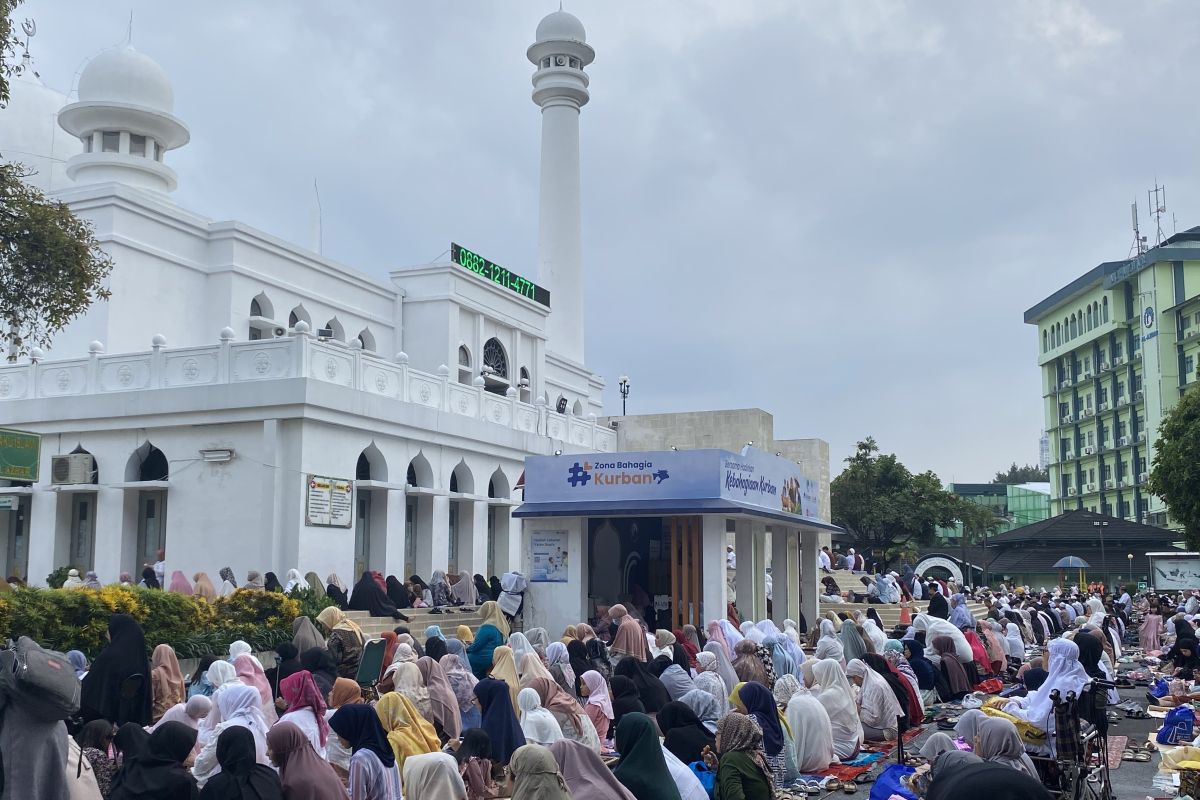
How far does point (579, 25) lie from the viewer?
40.8 metres

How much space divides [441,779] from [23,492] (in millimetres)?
17746

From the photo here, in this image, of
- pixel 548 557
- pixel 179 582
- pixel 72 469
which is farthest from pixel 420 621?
pixel 72 469

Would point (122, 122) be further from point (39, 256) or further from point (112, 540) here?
point (39, 256)

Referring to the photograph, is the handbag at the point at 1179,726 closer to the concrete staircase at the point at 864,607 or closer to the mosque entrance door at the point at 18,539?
the concrete staircase at the point at 864,607

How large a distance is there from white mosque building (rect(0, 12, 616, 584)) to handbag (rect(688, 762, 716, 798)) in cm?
1271

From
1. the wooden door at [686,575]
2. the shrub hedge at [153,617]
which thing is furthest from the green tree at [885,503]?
the shrub hedge at [153,617]

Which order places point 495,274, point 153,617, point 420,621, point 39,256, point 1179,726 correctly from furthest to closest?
point 495,274 → point 420,621 → point 39,256 → point 153,617 → point 1179,726

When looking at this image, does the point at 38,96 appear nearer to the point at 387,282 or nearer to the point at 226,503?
the point at 387,282

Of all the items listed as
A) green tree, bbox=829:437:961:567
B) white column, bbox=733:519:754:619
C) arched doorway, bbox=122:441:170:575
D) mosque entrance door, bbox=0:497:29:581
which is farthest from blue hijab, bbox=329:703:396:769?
green tree, bbox=829:437:961:567

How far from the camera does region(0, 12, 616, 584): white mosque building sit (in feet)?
66.9

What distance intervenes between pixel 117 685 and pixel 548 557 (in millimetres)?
9673

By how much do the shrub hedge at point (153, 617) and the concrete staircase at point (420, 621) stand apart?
206 centimetres

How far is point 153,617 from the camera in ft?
43.5

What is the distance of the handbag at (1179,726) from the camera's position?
10648 millimetres
